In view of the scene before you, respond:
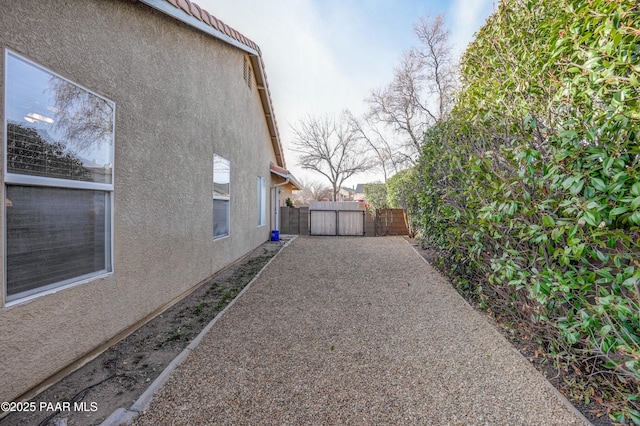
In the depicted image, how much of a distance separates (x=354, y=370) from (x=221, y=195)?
5178mm

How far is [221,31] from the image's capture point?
591 centimetres

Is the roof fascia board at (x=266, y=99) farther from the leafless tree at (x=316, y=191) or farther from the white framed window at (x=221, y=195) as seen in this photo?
the leafless tree at (x=316, y=191)

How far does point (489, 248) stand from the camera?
13.1 feet

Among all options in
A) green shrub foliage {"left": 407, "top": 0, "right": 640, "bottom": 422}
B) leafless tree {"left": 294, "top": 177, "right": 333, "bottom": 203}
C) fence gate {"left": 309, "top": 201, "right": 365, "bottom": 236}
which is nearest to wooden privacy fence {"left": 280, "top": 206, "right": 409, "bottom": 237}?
fence gate {"left": 309, "top": 201, "right": 365, "bottom": 236}

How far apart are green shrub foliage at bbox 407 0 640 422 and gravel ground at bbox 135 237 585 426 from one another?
1.90 feet

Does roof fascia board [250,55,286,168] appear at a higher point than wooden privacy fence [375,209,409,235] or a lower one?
higher

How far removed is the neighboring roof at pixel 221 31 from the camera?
416 centimetres

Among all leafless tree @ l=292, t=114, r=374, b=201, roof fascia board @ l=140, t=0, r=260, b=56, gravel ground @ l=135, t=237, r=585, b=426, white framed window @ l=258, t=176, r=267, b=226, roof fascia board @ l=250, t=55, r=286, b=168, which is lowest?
gravel ground @ l=135, t=237, r=585, b=426

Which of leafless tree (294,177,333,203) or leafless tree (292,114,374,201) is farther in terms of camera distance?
leafless tree (294,177,333,203)

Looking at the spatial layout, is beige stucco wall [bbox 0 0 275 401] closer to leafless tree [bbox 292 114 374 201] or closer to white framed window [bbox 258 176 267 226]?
white framed window [bbox 258 176 267 226]

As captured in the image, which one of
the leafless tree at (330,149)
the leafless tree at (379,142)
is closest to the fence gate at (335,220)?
the leafless tree at (379,142)

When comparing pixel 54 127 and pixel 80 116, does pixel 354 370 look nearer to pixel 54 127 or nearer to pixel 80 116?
pixel 54 127

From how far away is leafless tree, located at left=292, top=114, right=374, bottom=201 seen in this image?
87.1 ft

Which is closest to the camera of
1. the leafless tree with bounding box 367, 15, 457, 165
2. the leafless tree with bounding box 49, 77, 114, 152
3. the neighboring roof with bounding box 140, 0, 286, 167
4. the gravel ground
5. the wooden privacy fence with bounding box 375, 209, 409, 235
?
the gravel ground
